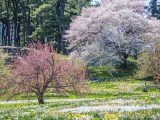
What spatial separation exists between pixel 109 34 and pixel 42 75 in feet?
104

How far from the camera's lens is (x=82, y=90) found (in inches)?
1260

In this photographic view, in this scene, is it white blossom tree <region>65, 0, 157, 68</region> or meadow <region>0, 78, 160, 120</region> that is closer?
meadow <region>0, 78, 160, 120</region>

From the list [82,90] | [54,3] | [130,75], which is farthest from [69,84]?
[54,3]

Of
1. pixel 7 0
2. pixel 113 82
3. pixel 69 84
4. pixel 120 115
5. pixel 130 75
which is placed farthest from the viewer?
pixel 7 0

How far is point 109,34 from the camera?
202ft

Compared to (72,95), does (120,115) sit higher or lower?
higher

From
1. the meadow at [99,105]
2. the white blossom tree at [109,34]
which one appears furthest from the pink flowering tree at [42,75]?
the white blossom tree at [109,34]

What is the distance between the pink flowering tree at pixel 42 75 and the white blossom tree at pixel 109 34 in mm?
29388

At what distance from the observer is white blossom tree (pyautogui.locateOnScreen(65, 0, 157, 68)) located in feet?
201

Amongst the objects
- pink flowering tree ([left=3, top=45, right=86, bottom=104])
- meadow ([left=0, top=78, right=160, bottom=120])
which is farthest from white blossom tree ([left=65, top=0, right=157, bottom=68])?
pink flowering tree ([left=3, top=45, right=86, bottom=104])

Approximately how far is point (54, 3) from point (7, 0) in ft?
46.5

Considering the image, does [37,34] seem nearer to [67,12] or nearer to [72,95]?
[67,12]

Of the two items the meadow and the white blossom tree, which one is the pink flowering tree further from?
the white blossom tree

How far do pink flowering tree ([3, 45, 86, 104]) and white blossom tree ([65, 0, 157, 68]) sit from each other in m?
29.4
